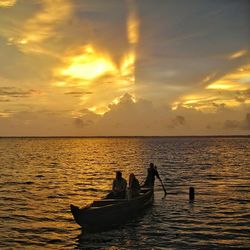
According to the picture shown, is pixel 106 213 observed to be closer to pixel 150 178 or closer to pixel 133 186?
pixel 133 186

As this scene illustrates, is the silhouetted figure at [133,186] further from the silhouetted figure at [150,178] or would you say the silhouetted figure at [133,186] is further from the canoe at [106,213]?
the silhouetted figure at [150,178]

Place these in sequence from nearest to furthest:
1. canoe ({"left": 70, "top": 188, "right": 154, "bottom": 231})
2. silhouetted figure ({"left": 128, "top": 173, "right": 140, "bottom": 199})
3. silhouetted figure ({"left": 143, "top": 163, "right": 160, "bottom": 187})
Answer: canoe ({"left": 70, "top": 188, "right": 154, "bottom": 231})
silhouetted figure ({"left": 128, "top": 173, "right": 140, "bottom": 199})
silhouetted figure ({"left": 143, "top": 163, "right": 160, "bottom": 187})

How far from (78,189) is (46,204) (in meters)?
8.95

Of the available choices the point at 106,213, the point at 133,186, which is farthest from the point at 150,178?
A: the point at 106,213

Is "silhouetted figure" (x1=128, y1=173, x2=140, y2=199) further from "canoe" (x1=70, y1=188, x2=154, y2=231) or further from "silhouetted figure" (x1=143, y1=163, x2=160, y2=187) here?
"silhouetted figure" (x1=143, y1=163, x2=160, y2=187)

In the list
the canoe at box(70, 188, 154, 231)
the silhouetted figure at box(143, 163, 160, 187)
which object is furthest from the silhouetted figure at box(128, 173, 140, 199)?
the silhouetted figure at box(143, 163, 160, 187)

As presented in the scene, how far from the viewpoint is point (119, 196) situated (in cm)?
2492

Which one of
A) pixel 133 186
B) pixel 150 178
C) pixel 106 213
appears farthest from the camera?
pixel 150 178

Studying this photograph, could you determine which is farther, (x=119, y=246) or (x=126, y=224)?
(x=126, y=224)

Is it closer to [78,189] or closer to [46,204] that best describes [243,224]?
[46,204]

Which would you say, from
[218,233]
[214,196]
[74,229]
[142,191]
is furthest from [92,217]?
[214,196]

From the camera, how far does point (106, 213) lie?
21.8 m

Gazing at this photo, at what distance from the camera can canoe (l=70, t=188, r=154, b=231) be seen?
20672mm

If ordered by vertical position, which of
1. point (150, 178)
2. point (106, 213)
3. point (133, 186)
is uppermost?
point (133, 186)
